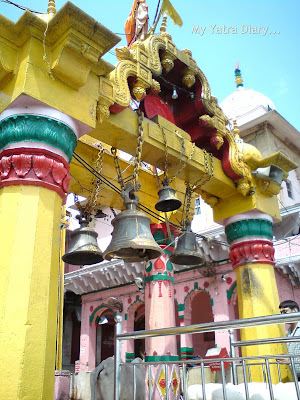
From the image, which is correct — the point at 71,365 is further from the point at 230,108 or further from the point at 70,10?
the point at 70,10

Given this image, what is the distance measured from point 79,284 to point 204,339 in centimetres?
546

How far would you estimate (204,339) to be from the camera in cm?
1530

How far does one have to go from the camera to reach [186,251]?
5.19m

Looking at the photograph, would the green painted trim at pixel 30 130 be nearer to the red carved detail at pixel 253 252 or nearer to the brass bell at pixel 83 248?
the brass bell at pixel 83 248

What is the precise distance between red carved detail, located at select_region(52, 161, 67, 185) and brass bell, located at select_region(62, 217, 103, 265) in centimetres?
127

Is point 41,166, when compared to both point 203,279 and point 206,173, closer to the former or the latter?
point 206,173

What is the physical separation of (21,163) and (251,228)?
13.1 feet

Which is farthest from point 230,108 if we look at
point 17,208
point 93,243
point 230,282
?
point 17,208

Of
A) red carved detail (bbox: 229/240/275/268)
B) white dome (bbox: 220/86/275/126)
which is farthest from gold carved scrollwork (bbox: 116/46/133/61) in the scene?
white dome (bbox: 220/86/275/126)

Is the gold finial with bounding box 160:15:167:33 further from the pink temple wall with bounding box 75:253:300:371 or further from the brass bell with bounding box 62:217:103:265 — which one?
the pink temple wall with bounding box 75:253:300:371

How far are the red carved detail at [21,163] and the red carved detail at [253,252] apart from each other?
3908 mm

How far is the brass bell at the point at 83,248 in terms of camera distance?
471 centimetres

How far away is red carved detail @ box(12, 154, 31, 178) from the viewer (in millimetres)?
3520

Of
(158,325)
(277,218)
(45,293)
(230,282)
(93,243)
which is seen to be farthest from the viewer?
(230,282)
